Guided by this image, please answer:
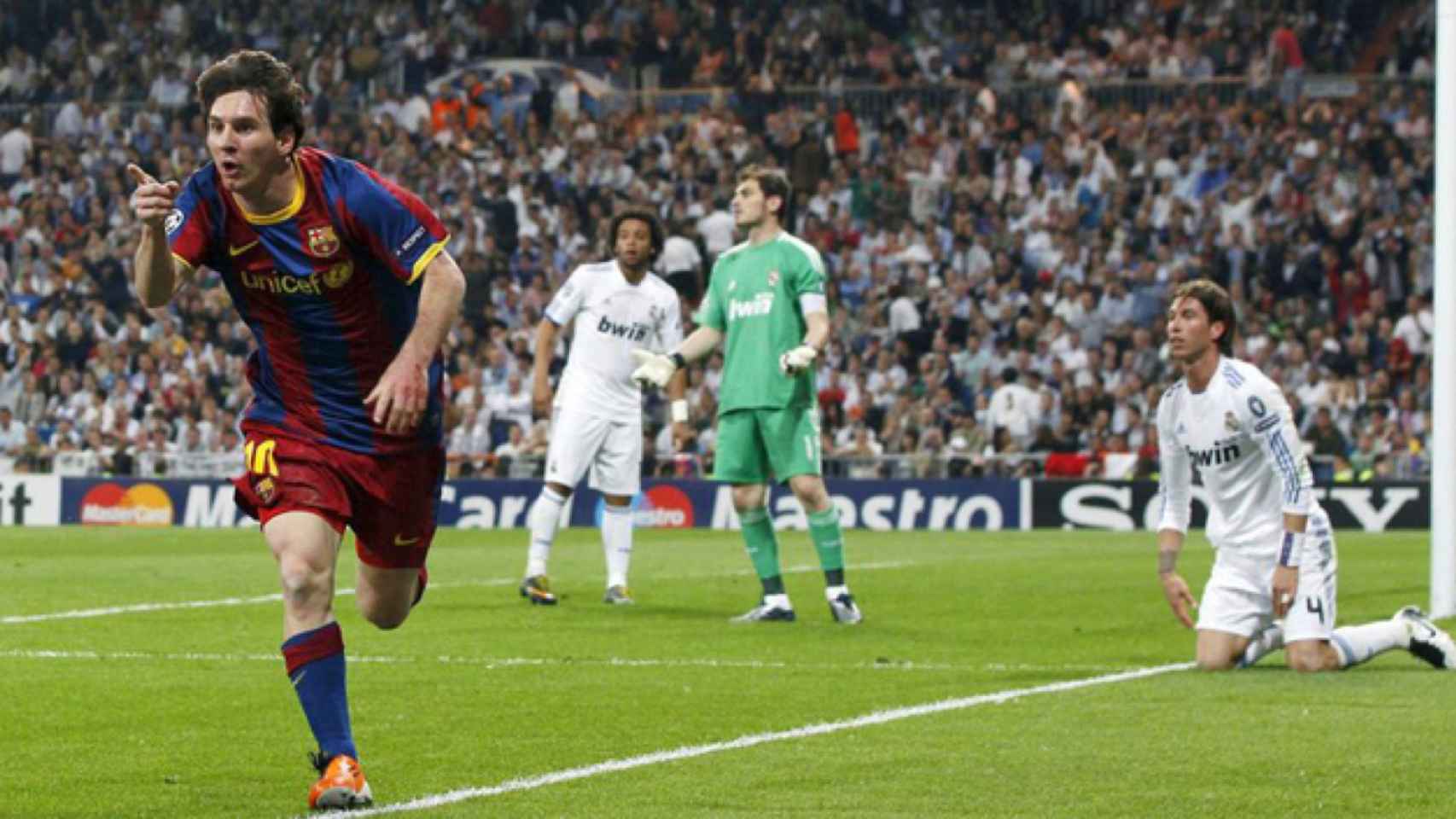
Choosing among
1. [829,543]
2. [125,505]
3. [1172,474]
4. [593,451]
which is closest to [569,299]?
[593,451]

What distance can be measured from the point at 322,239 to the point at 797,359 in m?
6.17

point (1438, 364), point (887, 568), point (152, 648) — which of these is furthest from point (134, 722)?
point (887, 568)

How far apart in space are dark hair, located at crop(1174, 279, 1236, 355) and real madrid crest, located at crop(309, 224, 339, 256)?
15.5 feet

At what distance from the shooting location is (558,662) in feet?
35.7

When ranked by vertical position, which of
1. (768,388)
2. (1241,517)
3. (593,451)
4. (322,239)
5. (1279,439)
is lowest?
(1241,517)

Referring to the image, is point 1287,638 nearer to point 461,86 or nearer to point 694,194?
point 694,194

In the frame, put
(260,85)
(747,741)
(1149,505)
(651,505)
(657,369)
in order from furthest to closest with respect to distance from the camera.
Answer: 1. (651,505)
2. (1149,505)
3. (657,369)
4. (747,741)
5. (260,85)

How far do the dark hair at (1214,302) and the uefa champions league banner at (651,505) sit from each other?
16404 millimetres

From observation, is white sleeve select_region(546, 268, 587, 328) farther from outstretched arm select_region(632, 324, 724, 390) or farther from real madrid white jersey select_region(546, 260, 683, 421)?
outstretched arm select_region(632, 324, 724, 390)

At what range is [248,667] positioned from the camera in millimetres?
10414

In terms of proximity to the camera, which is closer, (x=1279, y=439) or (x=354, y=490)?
(x=354, y=490)

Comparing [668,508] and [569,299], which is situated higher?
[569,299]

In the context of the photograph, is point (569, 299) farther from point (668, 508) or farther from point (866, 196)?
point (866, 196)

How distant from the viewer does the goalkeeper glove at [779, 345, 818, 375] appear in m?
12.9
